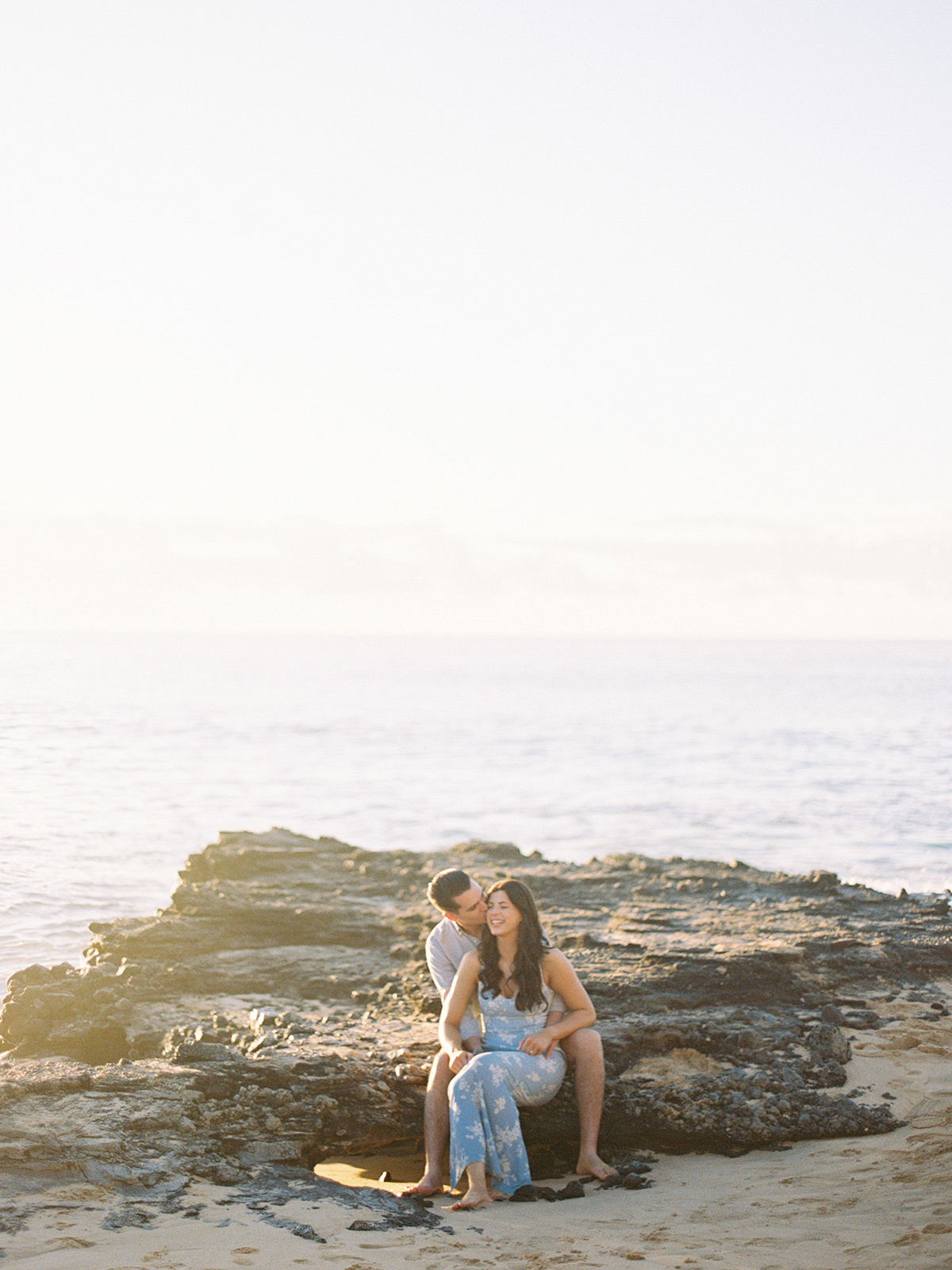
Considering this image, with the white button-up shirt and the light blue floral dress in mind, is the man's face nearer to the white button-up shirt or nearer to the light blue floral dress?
the white button-up shirt

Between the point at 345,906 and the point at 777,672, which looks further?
the point at 777,672

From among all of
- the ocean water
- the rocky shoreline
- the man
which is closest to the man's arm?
the man

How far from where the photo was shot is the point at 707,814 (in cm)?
2058

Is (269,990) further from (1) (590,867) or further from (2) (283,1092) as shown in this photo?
(1) (590,867)

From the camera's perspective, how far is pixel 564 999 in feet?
18.1

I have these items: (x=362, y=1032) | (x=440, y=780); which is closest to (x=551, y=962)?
(x=362, y=1032)

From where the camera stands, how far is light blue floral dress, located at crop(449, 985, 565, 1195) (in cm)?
496

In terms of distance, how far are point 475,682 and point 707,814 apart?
5044 cm

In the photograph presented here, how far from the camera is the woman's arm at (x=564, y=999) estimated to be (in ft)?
17.6

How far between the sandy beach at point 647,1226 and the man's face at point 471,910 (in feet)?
4.40

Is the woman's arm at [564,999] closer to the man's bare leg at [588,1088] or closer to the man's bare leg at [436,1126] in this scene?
the man's bare leg at [588,1088]

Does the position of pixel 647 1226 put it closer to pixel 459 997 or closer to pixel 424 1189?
pixel 424 1189

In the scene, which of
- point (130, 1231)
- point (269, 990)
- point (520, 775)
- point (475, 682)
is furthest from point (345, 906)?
point (475, 682)

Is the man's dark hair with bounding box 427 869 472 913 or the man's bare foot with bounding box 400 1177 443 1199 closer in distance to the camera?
the man's bare foot with bounding box 400 1177 443 1199
